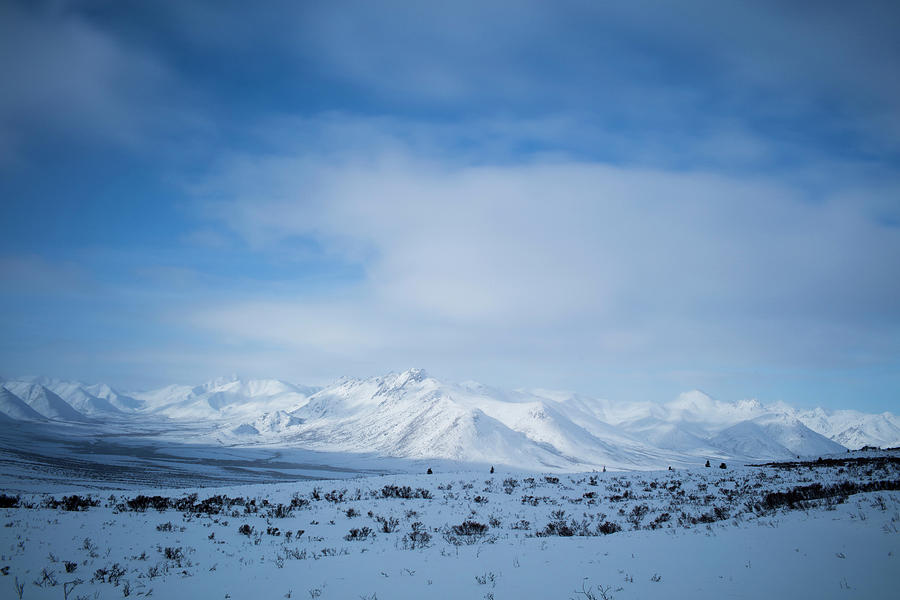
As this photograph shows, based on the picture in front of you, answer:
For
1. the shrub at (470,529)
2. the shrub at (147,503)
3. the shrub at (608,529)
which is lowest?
the shrub at (147,503)

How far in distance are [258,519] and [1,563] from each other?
30.4ft

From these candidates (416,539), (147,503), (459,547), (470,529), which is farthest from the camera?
(147,503)

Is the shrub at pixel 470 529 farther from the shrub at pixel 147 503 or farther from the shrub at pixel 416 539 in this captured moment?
the shrub at pixel 147 503

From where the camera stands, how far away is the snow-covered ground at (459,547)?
9461mm

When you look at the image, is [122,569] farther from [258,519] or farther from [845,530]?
[845,530]

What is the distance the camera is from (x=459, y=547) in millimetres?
14039

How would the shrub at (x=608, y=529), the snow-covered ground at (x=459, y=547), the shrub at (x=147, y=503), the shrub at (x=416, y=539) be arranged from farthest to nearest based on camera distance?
the shrub at (x=147, y=503), the shrub at (x=608, y=529), the shrub at (x=416, y=539), the snow-covered ground at (x=459, y=547)

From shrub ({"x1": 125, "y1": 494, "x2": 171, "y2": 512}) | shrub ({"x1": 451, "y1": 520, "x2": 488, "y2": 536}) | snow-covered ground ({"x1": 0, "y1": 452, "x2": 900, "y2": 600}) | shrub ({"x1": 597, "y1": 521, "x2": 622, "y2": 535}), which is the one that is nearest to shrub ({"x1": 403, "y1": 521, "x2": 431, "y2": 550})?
snow-covered ground ({"x1": 0, "y1": 452, "x2": 900, "y2": 600})

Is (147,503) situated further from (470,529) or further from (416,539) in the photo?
(470,529)

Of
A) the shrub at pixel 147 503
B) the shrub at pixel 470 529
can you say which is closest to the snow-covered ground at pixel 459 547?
the shrub at pixel 470 529

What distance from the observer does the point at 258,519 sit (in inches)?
811

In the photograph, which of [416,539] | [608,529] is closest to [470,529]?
[416,539]

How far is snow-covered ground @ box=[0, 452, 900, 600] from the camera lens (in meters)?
9.46

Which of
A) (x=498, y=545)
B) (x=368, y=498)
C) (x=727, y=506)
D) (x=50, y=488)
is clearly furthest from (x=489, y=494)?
(x=50, y=488)
